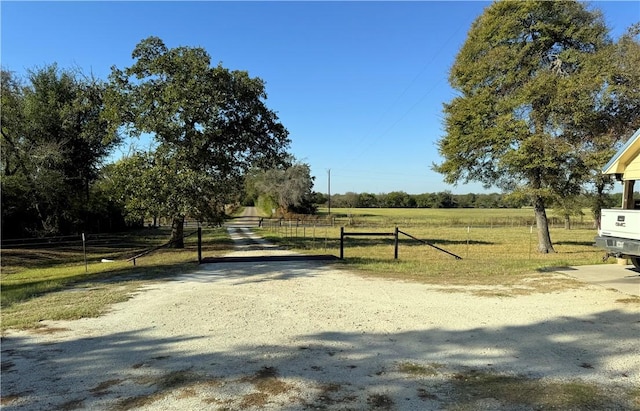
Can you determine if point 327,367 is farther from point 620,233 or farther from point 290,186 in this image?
point 290,186

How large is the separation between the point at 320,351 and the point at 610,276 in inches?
299

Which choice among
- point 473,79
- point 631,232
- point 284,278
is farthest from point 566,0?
point 284,278

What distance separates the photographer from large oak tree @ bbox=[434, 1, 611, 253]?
17.8 m

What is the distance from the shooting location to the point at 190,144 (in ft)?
63.1

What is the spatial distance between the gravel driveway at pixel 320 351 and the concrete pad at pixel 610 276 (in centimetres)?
56

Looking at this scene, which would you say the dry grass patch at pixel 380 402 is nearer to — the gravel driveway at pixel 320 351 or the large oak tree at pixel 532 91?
the gravel driveway at pixel 320 351

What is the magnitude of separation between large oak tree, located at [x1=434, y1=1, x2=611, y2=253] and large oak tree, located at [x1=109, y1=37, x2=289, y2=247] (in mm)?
10210

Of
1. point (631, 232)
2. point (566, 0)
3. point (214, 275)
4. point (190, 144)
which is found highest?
point (566, 0)


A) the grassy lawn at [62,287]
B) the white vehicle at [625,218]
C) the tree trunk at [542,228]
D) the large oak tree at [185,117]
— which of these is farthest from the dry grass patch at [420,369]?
the tree trunk at [542,228]

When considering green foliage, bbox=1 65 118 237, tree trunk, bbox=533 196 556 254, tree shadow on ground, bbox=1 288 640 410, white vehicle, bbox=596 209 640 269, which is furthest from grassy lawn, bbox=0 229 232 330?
tree trunk, bbox=533 196 556 254

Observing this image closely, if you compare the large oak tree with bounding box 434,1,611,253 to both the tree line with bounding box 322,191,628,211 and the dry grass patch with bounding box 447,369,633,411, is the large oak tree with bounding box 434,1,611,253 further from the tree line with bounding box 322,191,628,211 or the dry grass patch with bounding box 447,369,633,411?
the tree line with bounding box 322,191,628,211

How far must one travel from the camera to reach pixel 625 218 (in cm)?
902

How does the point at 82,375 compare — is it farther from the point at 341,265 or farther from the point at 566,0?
the point at 566,0

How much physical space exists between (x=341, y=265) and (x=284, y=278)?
2.93 meters
